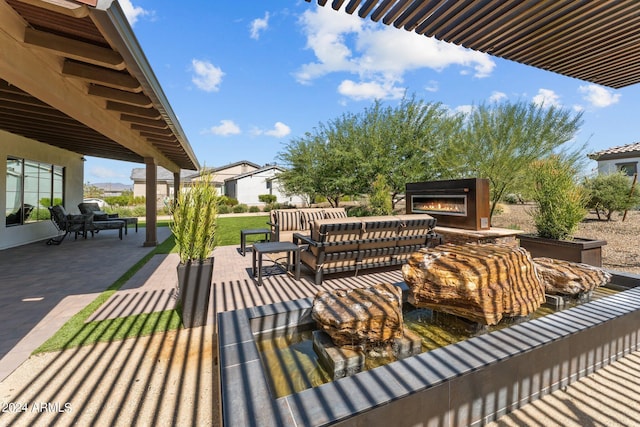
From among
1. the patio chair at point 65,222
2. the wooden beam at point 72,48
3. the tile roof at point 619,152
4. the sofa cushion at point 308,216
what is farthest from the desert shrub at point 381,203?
the tile roof at point 619,152

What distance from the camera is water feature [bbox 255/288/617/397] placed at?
6.61 feet

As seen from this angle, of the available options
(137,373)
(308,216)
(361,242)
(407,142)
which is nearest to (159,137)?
(308,216)

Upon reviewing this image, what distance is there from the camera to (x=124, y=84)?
3.56 metres

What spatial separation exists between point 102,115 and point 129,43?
9.74ft

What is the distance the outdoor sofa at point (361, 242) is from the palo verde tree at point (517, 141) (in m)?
5.11

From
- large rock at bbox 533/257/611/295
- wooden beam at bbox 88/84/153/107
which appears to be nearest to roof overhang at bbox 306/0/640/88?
large rock at bbox 533/257/611/295

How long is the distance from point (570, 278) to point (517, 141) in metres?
7.01

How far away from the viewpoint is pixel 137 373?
2.35 meters

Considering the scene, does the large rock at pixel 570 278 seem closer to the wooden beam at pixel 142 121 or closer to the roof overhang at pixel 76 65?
the roof overhang at pixel 76 65

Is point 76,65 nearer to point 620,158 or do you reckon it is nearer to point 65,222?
point 65,222

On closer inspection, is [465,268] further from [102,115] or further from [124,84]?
[102,115]

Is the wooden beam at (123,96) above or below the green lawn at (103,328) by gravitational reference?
above

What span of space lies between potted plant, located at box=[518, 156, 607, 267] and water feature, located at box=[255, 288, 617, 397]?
71.6 inches

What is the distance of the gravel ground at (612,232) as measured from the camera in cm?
567
